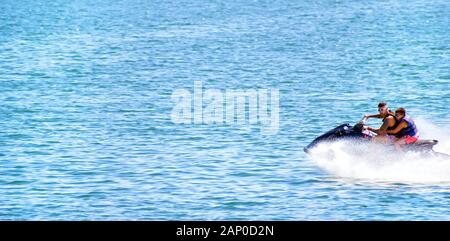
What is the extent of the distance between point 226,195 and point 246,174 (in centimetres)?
317

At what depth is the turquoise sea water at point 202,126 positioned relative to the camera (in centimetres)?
3266

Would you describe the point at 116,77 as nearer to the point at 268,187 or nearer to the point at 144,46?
the point at 144,46

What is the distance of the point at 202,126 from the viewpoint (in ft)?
155

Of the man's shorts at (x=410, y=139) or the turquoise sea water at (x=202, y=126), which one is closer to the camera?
the turquoise sea water at (x=202, y=126)

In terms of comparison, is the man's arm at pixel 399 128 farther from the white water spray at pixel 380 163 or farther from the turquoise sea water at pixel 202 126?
Answer: the turquoise sea water at pixel 202 126

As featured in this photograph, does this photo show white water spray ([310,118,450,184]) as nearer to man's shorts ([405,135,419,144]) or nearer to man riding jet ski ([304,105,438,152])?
man riding jet ski ([304,105,438,152])

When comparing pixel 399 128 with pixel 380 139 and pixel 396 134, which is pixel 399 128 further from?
pixel 380 139

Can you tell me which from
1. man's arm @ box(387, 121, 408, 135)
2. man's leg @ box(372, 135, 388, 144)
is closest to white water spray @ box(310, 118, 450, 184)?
man's leg @ box(372, 135, 388, 144)

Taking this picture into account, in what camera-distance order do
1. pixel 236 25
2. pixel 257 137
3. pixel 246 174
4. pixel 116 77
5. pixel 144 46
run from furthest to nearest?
pixel 236 25 → pixel 144 46 → pixel 116 77 → pixel 257 137 → pixel 246 174

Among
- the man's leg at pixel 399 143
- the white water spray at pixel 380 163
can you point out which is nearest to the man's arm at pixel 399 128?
the man's leg at pixel 399 143

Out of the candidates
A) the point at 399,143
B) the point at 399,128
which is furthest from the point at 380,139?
the point at 399,128

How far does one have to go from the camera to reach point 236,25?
397 ft

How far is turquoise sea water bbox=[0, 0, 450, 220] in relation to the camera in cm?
3266
